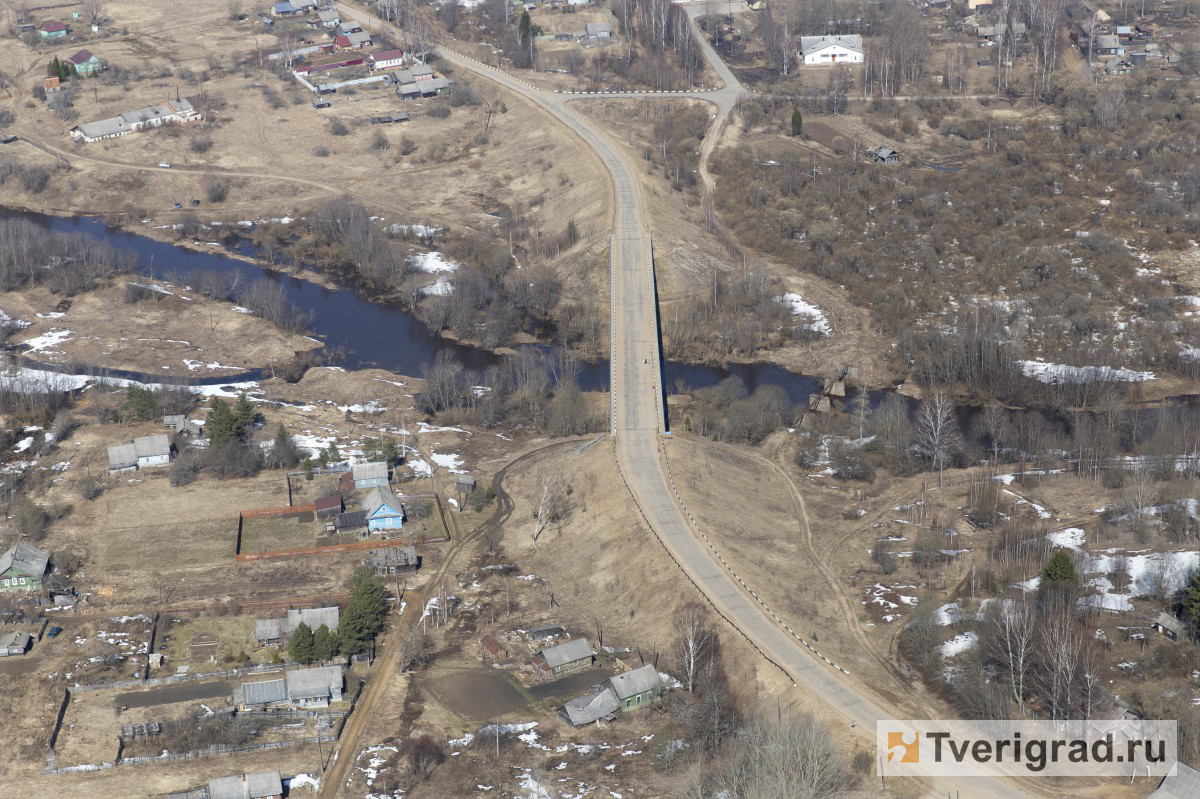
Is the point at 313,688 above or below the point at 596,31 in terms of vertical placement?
below

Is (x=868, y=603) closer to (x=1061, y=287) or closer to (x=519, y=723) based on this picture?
(x=519, y=723)

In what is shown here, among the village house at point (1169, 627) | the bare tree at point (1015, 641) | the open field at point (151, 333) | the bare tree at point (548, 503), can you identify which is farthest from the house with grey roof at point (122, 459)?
the village house at point (1169, 627)

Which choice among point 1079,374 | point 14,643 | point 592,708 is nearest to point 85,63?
point 14,643

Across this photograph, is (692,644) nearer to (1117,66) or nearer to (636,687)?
(636,687)

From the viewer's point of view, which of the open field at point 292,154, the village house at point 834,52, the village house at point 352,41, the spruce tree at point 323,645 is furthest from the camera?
the village house at point 352,41

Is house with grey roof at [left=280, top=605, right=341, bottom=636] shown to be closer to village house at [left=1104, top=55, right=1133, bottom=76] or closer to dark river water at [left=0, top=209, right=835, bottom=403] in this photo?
dark river water at [left=0, top=209, right=835, bottom=403]

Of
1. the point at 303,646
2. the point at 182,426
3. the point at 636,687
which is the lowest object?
Answer: the point at 636,687

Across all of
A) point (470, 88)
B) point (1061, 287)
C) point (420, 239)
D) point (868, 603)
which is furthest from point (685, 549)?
point (470, 88)

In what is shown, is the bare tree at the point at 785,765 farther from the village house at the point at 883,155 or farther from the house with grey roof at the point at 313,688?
the village house at the point at 883,155
